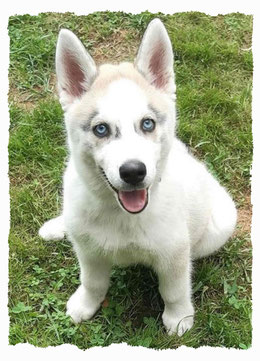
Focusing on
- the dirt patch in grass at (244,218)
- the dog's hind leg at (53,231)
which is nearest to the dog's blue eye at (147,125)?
the dog's hind leg at (53,231)

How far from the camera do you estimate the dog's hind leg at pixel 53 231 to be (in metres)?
4.11

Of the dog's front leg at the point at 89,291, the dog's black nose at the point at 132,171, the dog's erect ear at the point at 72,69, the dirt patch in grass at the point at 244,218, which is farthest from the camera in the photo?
the dirt patch in grass at the point at 244,218

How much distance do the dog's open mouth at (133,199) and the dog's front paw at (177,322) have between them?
41.2 inches

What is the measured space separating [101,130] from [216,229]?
134cm

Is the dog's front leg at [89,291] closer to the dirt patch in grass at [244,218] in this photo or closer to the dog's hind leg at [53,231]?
the dog's hind leg at [53,231]

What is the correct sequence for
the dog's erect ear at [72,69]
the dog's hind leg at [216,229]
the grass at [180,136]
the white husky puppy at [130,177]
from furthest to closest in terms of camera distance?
the dog's hind leg at [216,229] → the grass at [180,136] → the dog's erect ear at [72,69] → the white husky puppy at [130,177]

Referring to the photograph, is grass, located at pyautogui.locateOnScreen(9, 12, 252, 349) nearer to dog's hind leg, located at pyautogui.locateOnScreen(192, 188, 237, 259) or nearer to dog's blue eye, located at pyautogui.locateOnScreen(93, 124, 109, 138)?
dog's hind leg, located at pyautogui.locateOnScreen(192, 188, 237, 259)

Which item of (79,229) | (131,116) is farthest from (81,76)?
(79,229)

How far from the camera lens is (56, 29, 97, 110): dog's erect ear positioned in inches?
117

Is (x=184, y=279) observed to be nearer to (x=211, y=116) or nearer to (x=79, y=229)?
(x=79, y=229)

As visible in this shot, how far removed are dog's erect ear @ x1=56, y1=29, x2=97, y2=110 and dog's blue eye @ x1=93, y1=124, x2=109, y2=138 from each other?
323 millimetres

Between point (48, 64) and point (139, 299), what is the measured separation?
2269mm

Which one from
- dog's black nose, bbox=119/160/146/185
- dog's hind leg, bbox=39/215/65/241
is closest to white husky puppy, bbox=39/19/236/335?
dog's black nose, bbox=119/160/146/185

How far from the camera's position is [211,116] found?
4785mm
